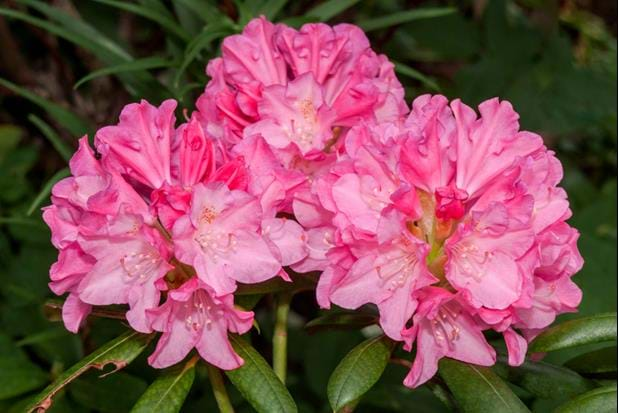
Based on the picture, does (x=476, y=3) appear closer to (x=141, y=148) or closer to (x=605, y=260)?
(x=605, y=260)

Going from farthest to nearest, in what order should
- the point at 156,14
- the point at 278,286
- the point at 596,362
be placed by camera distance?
the point at 156,14 < the point at 596,362 < the point at 278,286

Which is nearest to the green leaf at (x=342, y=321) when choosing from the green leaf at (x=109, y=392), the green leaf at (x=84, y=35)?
the green leaf at (x=109, y=392)

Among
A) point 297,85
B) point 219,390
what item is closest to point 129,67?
point 297,85

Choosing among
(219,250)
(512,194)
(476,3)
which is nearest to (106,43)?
(219,250)

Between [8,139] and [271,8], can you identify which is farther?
[8,139]

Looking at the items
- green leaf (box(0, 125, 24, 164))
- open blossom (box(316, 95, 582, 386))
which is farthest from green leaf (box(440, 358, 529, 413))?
green leaf (box(0, 125, 24, 164))

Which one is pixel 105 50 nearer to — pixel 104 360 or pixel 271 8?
pixel 271 8
